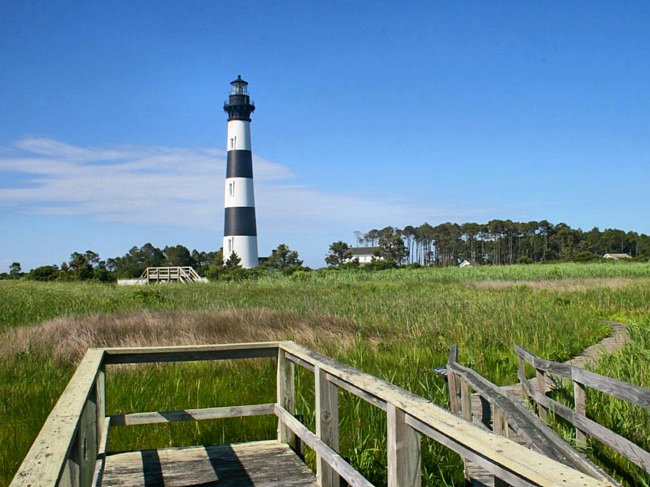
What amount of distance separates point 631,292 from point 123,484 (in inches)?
894

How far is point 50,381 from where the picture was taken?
8.62m

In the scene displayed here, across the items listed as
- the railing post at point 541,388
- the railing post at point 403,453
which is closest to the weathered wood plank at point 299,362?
the railing post at point 403,453

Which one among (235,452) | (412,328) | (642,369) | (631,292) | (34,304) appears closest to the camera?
(235,452)

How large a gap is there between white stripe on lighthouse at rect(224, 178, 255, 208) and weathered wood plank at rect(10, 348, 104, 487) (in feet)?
162

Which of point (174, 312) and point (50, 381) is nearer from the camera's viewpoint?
point (50, 381)

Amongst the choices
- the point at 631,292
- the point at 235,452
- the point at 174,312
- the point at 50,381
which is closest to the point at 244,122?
the point at 631,292

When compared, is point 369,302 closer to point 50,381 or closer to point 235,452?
point 50,381

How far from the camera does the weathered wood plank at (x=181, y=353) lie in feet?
17.8

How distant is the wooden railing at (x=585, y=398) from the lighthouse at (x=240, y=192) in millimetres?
45887

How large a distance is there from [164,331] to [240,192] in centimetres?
4043

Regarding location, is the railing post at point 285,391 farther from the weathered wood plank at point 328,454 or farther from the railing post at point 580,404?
the railing post at point 580,404

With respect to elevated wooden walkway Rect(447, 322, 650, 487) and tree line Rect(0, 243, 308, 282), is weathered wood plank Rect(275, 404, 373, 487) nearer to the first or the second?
elevated wooden walkway Rect(447, 322, 650, 487)

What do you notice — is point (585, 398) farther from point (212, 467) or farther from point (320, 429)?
point (212, 467)

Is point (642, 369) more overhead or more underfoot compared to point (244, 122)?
more underfoot
